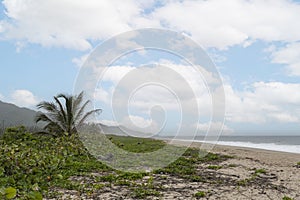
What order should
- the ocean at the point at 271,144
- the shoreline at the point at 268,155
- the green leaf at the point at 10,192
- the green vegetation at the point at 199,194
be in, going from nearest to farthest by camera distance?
the green leaf at the point at 10,192 < the green vegetation at the point at 199,194 < the shoreline at the point at 268,155 < the ocean at the point at 271,144

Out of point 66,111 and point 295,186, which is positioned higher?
point 66,111

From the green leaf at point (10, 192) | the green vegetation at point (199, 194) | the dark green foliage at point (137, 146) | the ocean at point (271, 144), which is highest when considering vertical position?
the ocean at point (271, 144)

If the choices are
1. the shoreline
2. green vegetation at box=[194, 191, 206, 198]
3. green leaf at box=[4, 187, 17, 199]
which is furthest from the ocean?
green leaf at box=[4, 187, 17, 199]

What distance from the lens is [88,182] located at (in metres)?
7.78

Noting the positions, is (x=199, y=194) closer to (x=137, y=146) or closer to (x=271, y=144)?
(x=137, y=146)

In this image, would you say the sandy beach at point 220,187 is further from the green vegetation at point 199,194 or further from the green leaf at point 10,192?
the green leaf at point 10,192

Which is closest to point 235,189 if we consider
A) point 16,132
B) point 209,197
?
point 209,197

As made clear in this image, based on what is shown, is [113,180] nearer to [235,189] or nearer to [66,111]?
[235,189]

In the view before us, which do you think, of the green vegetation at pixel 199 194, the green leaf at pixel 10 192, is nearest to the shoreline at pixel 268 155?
the green vegetation at pixel 199 194

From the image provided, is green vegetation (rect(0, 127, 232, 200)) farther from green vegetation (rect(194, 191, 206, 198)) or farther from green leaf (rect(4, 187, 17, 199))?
green vegetation (rect(194, 191, 206, 198))

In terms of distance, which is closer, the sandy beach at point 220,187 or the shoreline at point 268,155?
the sandy beach at point 220,187

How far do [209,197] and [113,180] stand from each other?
2574 mm

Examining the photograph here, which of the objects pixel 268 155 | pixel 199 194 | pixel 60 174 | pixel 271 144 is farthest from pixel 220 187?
pixel 271 144

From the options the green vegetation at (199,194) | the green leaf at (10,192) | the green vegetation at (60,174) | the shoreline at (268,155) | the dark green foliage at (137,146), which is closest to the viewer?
the green leaf at (10,192)
